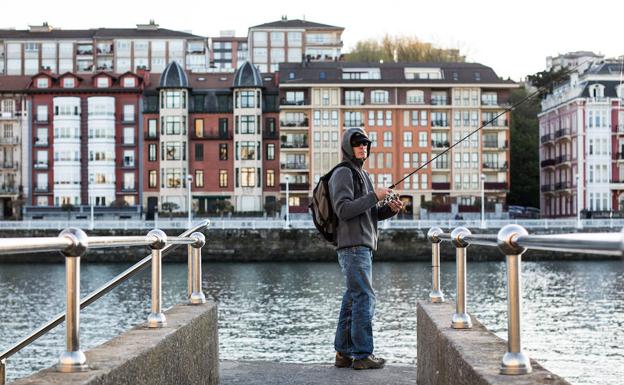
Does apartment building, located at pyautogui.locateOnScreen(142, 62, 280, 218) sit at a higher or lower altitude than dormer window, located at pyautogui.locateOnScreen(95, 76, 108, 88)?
lower

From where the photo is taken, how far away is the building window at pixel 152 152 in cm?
8425

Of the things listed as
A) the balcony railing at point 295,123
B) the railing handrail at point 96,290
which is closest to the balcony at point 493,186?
the balcony railing at point 295,123

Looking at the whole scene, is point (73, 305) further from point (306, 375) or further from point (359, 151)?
point (306, 375)

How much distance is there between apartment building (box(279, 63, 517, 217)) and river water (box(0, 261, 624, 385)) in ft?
104

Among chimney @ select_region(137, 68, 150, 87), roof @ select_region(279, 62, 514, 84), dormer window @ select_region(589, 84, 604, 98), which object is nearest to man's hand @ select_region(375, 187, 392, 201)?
roof @ select_region(279, 62, 514, 84)

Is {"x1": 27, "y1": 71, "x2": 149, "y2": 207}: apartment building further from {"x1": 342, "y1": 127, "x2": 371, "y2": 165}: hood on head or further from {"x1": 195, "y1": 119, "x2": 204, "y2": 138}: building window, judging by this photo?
{"x1": 342, "y1": 127, "x2": 371, "y2": 165}: hood on head

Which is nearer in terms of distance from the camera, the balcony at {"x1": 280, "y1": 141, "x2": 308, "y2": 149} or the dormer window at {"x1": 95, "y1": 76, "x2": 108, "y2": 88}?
the balcony at {"x1": 280, "y1": 141, "x2": 308, "y2": 149}

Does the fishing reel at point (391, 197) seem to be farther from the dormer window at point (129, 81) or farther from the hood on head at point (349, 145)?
the dormer window at point (129, 81)

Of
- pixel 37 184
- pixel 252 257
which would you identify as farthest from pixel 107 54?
pixel 252 257

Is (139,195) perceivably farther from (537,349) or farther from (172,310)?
(172,310)

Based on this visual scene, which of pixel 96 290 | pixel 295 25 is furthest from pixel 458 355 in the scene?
pixel 295 25

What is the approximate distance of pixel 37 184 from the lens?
8425cm

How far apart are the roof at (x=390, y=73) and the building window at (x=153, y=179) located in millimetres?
12087

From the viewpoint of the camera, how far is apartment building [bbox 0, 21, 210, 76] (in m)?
123
